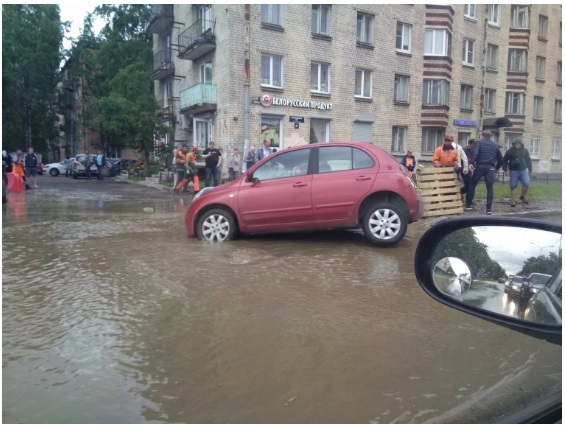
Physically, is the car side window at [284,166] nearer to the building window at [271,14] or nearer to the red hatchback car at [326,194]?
the red hatchback car at [326,194]

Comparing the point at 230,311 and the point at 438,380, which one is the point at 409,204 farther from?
the point at 438,380

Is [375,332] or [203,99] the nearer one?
[375,332]

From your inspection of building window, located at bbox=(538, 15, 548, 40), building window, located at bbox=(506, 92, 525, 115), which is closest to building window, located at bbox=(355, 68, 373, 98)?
building window, located at bbox=(506, 92, 525, 115)

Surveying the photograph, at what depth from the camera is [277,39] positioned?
2333cm

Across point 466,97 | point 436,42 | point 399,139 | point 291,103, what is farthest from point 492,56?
point 291,103

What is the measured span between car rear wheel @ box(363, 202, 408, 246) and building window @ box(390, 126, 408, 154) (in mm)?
21229

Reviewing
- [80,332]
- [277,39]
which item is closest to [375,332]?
[80,332]

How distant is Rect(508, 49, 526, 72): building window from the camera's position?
3322 centimetres

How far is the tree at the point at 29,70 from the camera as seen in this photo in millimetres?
40438

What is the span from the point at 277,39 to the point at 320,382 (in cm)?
2233

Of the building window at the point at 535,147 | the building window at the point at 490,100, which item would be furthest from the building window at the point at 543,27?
the building window at the point at 535,147

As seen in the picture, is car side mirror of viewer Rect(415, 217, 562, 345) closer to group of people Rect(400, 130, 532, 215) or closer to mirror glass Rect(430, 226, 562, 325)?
mirror glass Rect(430, 226, 562, 325)

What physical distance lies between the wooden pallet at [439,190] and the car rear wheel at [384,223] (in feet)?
11.3

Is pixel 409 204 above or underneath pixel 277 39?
underneath
